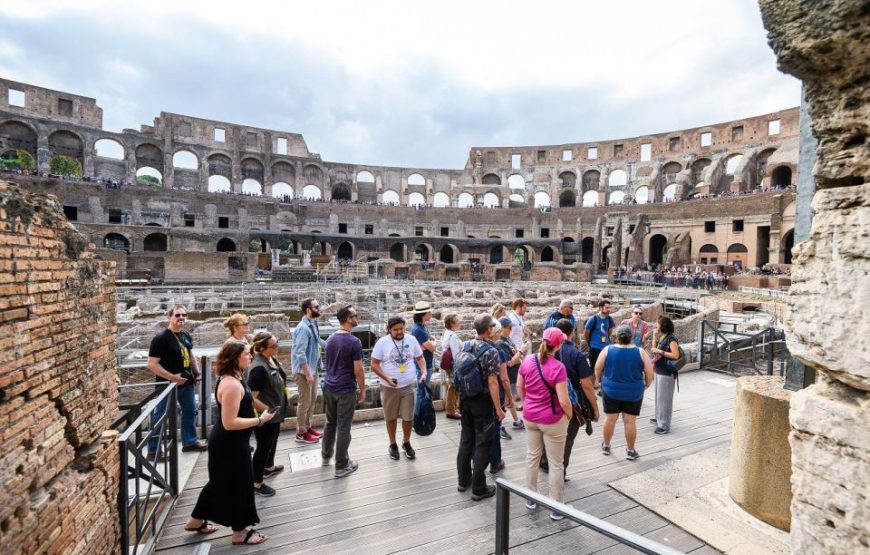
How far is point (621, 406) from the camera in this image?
4297 mm

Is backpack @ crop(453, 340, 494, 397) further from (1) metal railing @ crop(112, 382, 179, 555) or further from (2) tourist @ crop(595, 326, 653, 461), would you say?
(1) metal railing @ crop(112, 382, 179, 555)

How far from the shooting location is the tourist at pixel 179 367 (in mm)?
4164

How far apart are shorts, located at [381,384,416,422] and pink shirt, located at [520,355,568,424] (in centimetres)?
138

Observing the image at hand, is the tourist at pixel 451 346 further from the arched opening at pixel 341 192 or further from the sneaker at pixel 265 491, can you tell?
the arched opening at pixel 341 192

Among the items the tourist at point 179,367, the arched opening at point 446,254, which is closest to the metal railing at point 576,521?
the tourist at point 179,367

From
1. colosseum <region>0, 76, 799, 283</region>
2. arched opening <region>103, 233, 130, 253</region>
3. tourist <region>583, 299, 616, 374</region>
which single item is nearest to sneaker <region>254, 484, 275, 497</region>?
tourist <region>583, 299, 616, 374</region>

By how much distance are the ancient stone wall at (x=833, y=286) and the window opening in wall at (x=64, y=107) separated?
168ft

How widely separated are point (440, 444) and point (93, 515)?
3.02 metres

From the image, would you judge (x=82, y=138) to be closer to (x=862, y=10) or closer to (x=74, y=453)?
(x=74, y=453)

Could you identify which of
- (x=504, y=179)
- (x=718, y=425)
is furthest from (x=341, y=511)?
(x=504, y=179)

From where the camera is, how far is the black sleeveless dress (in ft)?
10.1

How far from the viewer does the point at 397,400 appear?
14.6 ft

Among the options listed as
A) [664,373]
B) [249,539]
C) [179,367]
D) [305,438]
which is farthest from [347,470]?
[664,373]

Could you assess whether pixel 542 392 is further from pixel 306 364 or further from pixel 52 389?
pixel 52 389
